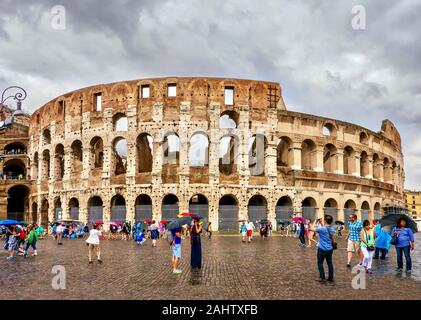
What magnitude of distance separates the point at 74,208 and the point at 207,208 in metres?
12.6

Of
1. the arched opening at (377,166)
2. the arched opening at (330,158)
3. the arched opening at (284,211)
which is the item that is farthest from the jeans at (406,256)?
the arched opening at (377,166)

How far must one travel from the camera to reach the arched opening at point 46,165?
136 feet

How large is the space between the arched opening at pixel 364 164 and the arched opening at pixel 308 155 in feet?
22.5

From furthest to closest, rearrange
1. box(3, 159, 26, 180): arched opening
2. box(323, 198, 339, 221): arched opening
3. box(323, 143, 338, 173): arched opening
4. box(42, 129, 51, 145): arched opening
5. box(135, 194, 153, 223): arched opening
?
1. box(3, 159, 26, 180): arched opening
2. box(42, 129, 51, 145): arched opening
3. box(323, 143, 338, 173): arched opening
4. box(323, 198, 339, 221): arched opening
5. box(135, 194, 153, 223): arched opening

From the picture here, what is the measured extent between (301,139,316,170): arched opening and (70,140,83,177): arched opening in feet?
67.0

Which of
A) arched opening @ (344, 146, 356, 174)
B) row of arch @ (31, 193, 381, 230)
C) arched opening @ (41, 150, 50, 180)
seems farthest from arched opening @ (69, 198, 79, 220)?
arched opening @ (344, 146, 356, 174)

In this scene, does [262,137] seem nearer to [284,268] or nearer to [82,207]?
[82,207]

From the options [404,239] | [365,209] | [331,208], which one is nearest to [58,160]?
[331,208]

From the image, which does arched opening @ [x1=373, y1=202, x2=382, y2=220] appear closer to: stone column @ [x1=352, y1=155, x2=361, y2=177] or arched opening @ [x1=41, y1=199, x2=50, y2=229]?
stone column @ [x1=352, y1=155, x2=361, y2=177]

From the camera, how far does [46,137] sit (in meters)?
41.9

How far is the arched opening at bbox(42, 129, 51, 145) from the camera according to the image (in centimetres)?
4159

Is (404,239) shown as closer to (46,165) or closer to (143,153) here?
(143,153)

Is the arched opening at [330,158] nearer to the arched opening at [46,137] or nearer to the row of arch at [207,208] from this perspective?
the row of arch at [207,208]
